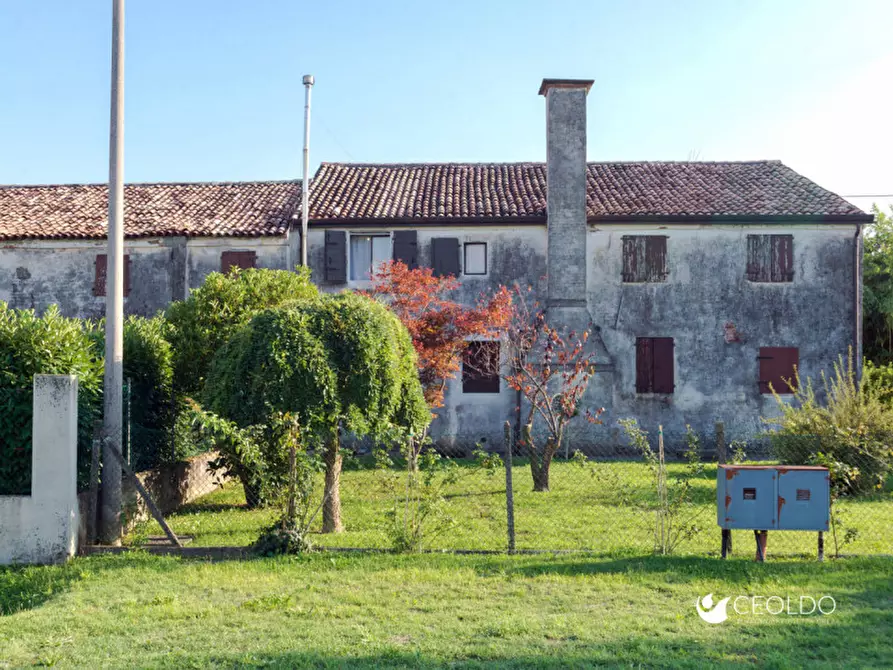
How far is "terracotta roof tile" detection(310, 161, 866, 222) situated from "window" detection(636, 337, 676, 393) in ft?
11.1

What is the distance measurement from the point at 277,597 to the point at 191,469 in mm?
7111

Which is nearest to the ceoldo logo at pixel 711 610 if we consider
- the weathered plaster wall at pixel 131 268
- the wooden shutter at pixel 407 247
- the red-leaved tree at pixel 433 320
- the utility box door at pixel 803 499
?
the utility box door at pixel 803 499

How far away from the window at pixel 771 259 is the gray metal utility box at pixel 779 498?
13.8m

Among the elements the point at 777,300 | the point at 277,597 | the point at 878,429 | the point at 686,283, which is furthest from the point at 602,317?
the point at 277,597

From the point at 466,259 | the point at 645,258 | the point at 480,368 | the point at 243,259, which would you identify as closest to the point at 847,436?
the point at 645,258

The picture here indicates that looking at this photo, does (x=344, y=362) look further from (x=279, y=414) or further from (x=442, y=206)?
(x=442, y=206)

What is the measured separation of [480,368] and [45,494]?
515 inches

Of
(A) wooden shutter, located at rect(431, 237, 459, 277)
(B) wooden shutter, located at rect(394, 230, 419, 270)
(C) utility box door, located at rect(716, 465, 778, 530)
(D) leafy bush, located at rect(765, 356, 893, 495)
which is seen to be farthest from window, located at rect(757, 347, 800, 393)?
(C) utility box door, located at rect(716, 465, 778, 530)

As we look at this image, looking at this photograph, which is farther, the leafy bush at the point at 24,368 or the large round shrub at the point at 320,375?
the large round shrub at the point at 320,375

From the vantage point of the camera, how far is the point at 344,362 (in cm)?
896

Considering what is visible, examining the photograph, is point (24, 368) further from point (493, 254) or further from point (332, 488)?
point (493, 254)

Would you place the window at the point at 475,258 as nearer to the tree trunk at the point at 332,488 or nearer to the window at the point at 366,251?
the window at the point at 366,251

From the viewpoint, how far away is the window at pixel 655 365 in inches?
795

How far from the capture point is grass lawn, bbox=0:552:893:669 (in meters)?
5.34
